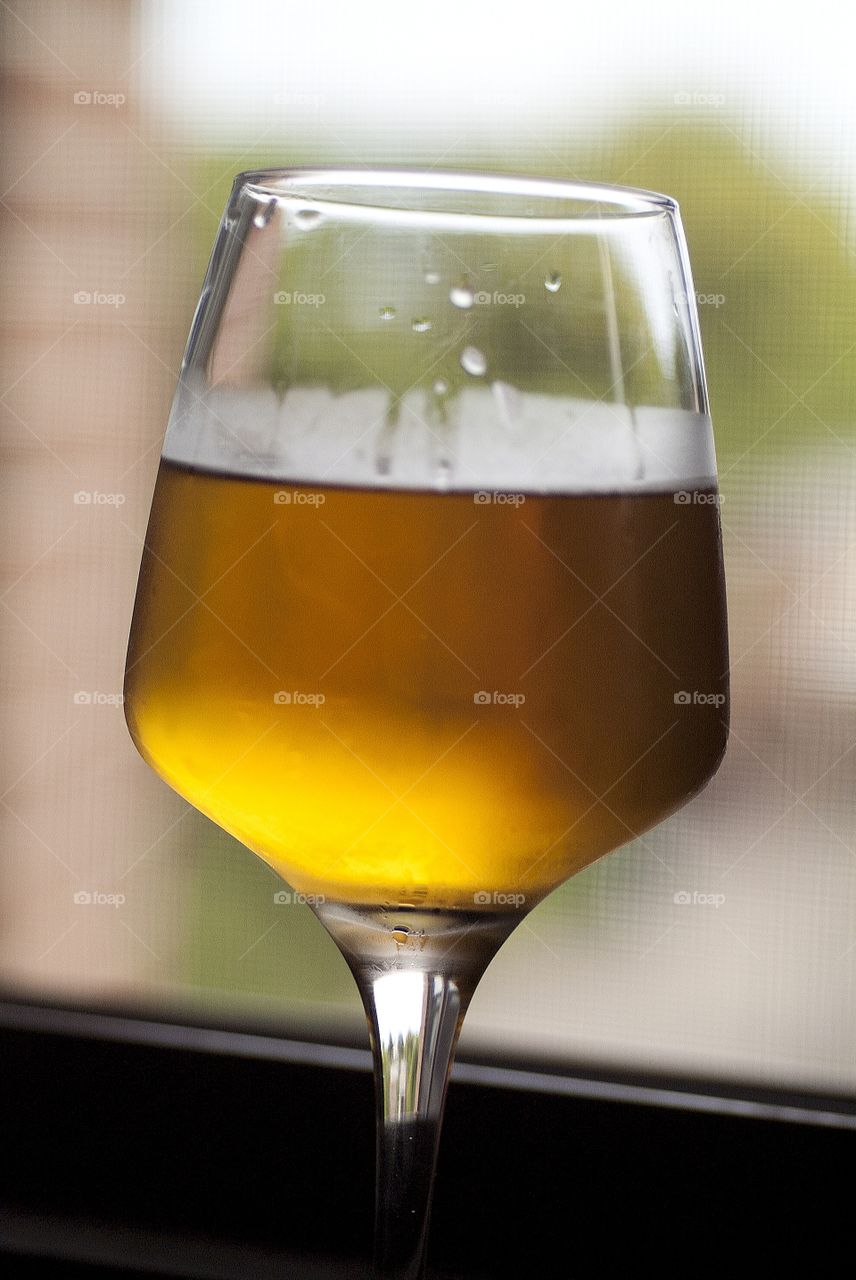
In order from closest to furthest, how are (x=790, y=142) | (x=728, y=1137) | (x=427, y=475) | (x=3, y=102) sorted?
1. (x=427, y=475)
2. (x=728, y=1137)
3. (x=790, y=142)
4. (x=3, y=102)

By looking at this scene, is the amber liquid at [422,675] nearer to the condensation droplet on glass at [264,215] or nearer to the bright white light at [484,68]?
the condensation droplet on glass at [264,215]

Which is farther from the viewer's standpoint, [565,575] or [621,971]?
[621,971]

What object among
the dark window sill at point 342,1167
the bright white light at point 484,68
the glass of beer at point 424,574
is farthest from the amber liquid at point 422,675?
the bright white light at point 484,68

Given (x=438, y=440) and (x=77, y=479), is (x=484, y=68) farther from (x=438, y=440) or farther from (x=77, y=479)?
(x=438, y=440)

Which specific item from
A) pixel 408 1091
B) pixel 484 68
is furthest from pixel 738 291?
pixel 408 1091

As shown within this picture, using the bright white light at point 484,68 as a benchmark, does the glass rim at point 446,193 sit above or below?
below

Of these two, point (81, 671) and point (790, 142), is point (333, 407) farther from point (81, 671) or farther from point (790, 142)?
point (81, 671)

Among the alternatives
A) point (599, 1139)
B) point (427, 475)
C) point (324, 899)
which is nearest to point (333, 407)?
point (427, 475)
